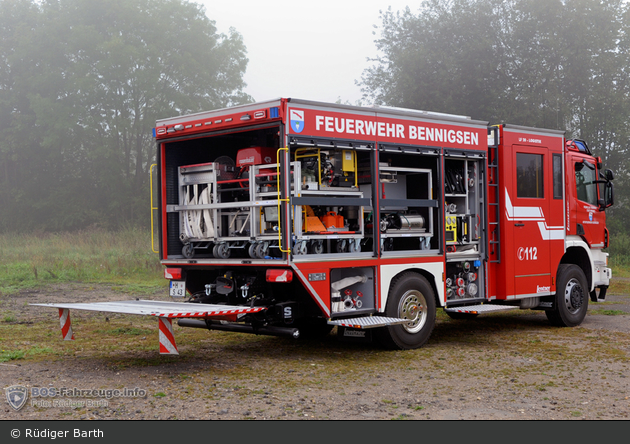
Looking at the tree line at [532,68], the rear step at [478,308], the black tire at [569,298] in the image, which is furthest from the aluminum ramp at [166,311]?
the tree line at [532,68]

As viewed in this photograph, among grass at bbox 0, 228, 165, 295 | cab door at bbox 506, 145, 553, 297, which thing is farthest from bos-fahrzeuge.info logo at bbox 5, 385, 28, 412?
grass at bbox 0, 228, 165, 295

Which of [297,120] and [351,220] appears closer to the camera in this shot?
[297,120]

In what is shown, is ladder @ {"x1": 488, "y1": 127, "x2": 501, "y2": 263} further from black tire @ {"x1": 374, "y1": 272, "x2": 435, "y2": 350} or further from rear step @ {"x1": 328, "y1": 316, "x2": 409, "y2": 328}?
rear step @ {"x1": 328, "y1": 316, "x2": 409, "y2": 328}

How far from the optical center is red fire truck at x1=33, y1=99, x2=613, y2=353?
8148 millimetres

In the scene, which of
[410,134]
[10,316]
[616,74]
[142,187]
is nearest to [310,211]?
[410,134]

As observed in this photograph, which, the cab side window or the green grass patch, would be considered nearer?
the cab side window

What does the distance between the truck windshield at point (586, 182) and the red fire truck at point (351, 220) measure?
57cm

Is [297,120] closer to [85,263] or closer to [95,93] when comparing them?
[85,263]

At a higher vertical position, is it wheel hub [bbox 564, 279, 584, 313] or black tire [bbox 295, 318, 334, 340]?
wheel hub [bbox 564, 279, 584, 313]

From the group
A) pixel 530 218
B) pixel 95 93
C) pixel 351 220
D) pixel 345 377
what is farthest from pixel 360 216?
pixel 95 93

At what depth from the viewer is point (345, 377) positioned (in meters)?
7.50

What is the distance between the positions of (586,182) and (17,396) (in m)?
9.40

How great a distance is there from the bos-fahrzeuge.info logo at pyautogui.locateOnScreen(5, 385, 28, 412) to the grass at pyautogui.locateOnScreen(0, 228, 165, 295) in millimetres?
9568

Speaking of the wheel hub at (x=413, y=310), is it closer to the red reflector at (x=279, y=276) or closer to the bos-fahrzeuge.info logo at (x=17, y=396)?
the red reflector at (x=279, y=276)
